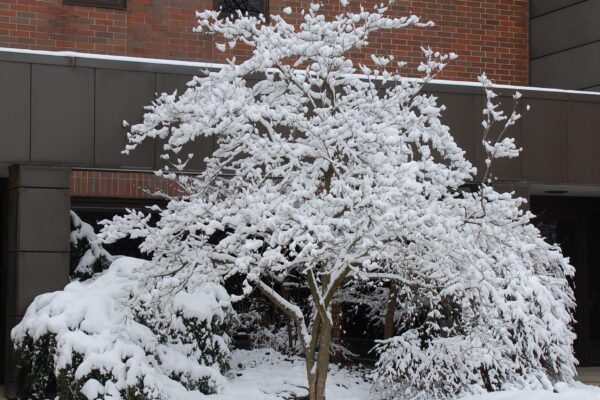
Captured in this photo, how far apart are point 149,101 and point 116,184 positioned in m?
2.94

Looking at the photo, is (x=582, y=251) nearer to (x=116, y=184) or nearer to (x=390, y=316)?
(x=390, y=316)

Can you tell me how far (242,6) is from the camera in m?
15.8

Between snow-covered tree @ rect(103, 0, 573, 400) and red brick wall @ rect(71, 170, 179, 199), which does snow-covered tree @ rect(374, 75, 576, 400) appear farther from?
red brick wall @ rect(71, 170, 179, 199)

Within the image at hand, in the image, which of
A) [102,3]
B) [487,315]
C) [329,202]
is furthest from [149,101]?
[487,315]

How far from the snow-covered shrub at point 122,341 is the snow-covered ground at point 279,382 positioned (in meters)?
0.43

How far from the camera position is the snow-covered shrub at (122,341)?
10516 mm

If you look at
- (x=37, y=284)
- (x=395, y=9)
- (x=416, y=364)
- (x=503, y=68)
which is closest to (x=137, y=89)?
(x=37, y=284)

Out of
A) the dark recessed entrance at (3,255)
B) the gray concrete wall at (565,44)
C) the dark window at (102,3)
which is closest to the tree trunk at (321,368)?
the dark recessed entrance at (3,255)

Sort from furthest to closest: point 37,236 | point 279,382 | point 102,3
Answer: point 102,3 → point 279,382 → point 37,236

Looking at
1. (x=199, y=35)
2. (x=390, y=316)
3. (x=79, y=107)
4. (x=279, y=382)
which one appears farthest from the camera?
(x=199, y=35)

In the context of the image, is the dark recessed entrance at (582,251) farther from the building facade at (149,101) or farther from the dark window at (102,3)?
the dark window at (102,3)

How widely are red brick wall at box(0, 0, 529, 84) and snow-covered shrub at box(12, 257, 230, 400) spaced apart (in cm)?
390

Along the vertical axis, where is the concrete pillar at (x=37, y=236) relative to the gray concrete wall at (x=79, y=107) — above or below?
below

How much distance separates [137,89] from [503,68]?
7260 millimetres
